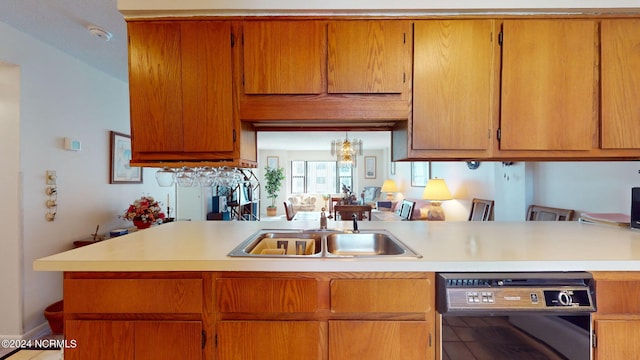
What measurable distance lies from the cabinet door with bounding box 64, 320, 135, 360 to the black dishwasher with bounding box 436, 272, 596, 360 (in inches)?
51.6

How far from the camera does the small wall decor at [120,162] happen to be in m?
3.08

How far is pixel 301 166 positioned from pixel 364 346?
27.8 feet

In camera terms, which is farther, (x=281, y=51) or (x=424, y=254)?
(x=281, y=51)

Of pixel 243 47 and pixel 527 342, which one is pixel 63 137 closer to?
pixel 243 47

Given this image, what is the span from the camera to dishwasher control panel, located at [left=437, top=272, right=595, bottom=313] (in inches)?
44.7

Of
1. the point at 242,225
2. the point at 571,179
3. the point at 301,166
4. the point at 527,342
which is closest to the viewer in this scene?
the point at 527,342

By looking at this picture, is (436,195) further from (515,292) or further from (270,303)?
(270,303)

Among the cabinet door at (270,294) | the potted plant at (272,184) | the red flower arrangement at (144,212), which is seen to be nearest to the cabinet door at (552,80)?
the cabinet door at (270,294)

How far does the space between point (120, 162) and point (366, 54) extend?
305 centimetres

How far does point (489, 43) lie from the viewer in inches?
58.9

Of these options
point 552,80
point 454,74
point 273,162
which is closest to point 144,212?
point 454,74

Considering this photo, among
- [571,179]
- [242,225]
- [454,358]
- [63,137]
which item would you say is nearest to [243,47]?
[242,225]

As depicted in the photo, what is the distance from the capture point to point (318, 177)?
9.59 m

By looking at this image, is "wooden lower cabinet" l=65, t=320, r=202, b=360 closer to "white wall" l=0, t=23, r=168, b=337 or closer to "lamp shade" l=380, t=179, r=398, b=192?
"white wall" l=0, t=23, r=168, b=337
